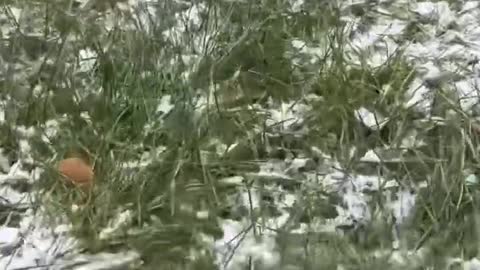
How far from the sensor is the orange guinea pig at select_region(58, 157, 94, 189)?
5.48ft

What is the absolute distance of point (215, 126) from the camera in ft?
6.09

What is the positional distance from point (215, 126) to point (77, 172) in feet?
1.02

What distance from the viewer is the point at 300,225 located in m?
1.64

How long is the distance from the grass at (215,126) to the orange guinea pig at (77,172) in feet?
0.06

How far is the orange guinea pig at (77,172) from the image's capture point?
1.67m

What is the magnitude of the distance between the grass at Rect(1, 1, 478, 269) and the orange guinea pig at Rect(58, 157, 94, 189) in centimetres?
2

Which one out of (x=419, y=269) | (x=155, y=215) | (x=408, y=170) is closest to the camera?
(x=419, y=269)

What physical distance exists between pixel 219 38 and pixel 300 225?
1.97 ft

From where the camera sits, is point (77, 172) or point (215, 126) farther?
point (215, 126)

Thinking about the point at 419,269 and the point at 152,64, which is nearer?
the point at 419,269

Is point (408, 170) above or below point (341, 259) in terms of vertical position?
above

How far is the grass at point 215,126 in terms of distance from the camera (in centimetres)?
162

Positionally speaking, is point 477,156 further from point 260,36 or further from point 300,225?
point 260,36

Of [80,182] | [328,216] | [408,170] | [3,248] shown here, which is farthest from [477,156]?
[3,248]
